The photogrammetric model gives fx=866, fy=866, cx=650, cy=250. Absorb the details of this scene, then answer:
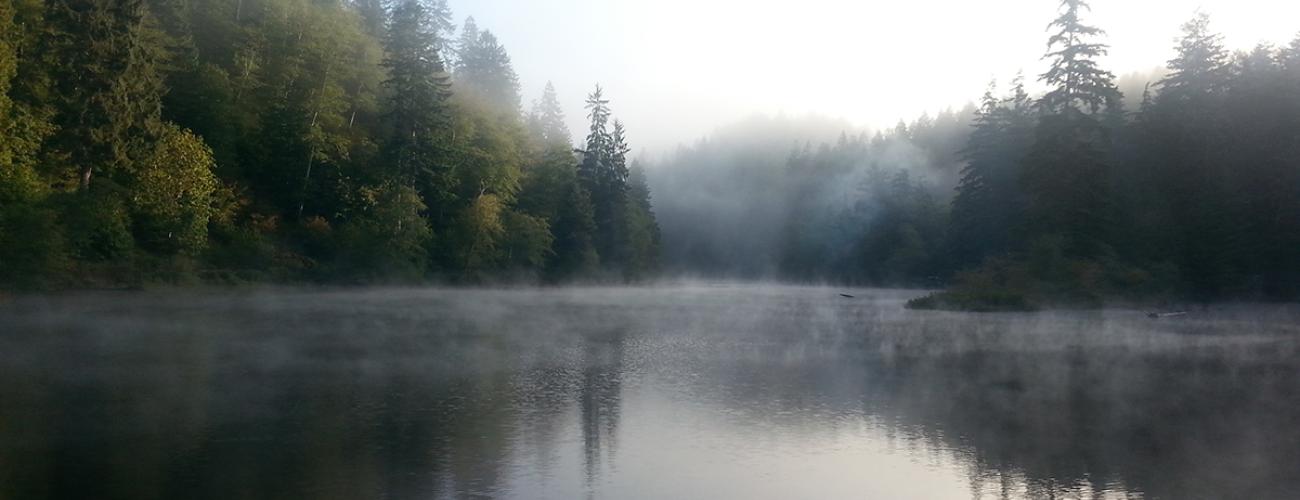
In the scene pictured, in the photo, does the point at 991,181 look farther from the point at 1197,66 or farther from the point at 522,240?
the point at 522,240

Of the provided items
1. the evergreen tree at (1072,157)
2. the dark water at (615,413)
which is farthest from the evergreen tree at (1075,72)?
the dark water at (615,413)

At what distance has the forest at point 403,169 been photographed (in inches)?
1604

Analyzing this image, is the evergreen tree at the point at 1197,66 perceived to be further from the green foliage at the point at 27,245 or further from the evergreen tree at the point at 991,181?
the green foliage at the point at 27,245

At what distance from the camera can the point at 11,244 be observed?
1315 inches

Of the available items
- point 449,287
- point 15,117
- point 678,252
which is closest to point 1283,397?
point 15,117

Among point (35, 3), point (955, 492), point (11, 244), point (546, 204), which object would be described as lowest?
point (955, 492)

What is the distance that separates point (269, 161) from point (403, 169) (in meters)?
8.70

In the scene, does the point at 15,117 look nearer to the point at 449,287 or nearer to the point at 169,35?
the point at 169,35

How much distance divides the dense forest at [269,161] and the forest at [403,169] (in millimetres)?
149

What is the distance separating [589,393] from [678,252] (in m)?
167

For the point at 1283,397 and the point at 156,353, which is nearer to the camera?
the point at 1283,397

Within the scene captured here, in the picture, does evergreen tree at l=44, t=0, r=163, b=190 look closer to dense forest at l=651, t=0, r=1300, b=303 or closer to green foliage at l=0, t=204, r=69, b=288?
green foliage at l=0, t=204, r=69, b=288

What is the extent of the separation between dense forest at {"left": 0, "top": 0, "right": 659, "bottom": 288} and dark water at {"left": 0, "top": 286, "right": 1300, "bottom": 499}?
36.8 feet

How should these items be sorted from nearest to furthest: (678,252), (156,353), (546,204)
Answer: (156,353) < (546,204) < (678,252)
